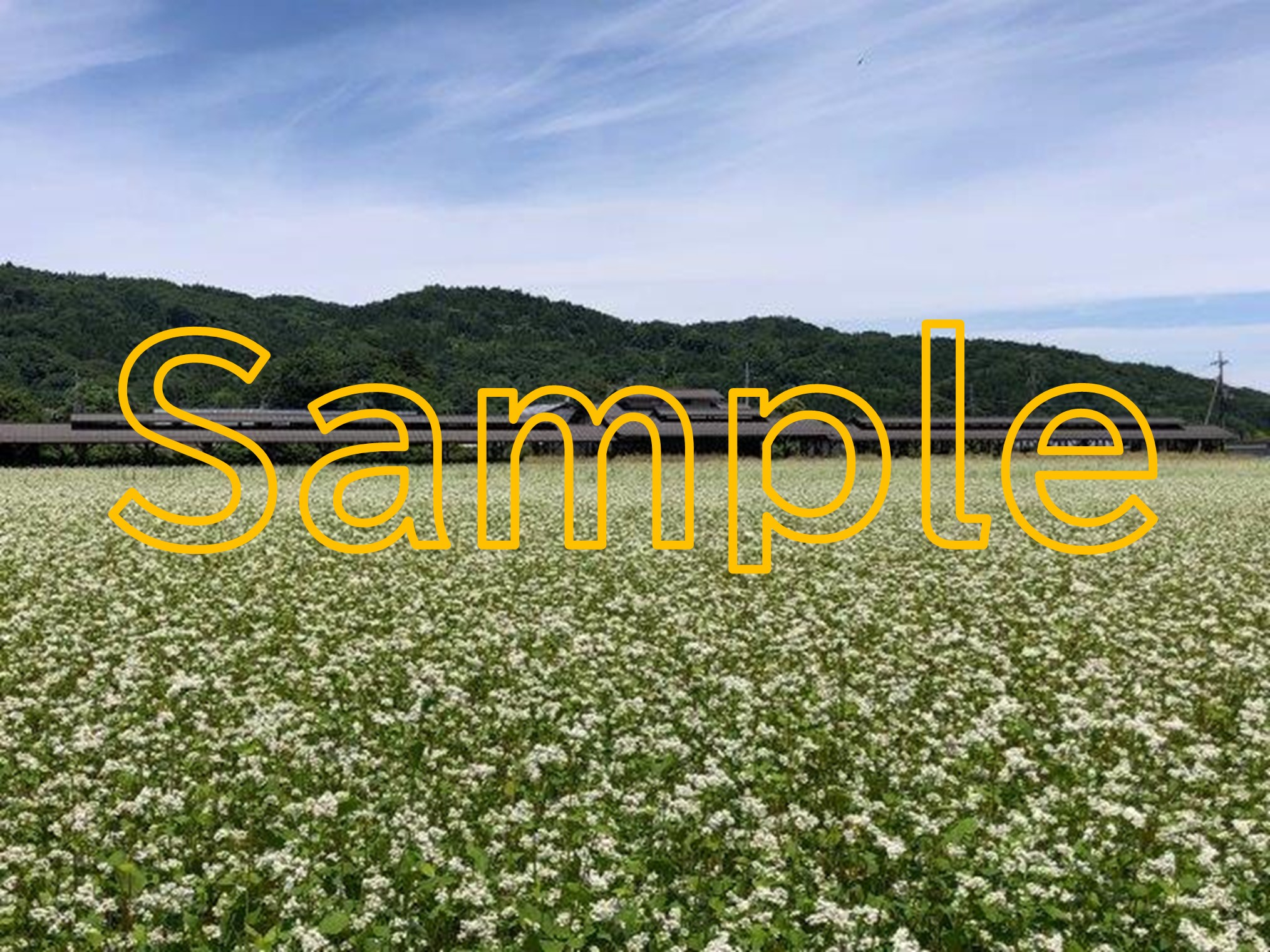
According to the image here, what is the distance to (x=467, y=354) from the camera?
163875mm

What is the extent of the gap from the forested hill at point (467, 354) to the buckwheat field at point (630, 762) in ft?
333

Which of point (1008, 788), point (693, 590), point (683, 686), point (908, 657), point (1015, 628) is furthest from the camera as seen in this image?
point (693, 590)

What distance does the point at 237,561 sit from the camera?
2047 centimetres

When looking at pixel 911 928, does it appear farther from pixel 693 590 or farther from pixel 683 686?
pixel 693 590

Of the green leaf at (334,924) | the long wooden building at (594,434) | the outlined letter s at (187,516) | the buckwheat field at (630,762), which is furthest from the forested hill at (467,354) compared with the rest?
the green leaf at (334,924)

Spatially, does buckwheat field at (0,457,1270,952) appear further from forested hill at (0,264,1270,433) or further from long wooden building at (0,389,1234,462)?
forested hill at (0,264,1270,433)

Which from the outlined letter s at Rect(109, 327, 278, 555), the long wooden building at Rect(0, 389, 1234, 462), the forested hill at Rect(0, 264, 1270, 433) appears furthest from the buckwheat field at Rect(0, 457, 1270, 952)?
the forested hill at Rect(0, 264, 1270, 433)

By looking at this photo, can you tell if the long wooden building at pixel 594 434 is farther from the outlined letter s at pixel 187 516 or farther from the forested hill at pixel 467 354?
the forested hill at pixel 467 354

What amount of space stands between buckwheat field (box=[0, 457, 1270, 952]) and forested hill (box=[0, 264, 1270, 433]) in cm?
10164

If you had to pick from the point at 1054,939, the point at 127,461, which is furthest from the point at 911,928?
the point at 127,461

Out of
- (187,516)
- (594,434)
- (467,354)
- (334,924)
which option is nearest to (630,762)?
(334,924)

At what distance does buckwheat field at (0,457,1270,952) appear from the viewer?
21.9 ft

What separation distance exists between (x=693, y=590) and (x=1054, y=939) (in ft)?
36.6

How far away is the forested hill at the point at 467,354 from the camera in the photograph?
131 m
